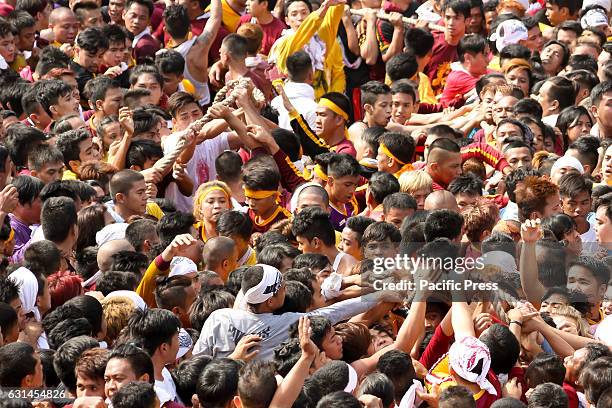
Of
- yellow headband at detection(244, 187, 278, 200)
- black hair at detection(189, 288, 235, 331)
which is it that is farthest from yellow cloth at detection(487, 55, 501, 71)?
black hair at detection(189, 288, 235, 331)

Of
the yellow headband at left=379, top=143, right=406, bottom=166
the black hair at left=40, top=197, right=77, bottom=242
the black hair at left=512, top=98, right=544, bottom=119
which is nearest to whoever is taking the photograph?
the black hair at left=40, top=197, right=77, bottom=242

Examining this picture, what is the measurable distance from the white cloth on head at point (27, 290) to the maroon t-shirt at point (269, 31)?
21.2ft

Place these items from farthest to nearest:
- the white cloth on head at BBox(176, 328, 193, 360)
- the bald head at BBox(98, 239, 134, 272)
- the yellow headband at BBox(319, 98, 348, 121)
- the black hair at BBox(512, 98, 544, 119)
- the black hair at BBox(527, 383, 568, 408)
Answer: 1. the black hair at BBox(512, 98, 544, 119)
2. the yellow headband at BBox(319, 98, 348, 121)
3. the bald head at BBox(98, 239, 134, 272)
4. the white cloth on head at BBox(176, 328, 193, 360)
5. the black hair at BBox(527, 383, 568, 408)

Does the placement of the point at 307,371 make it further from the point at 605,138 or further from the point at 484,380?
the point at 605,138

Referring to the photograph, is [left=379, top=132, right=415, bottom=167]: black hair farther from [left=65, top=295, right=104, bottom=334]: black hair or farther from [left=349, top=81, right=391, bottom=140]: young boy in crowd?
[left=65, top=295, right=104, bottom=334]: black hair

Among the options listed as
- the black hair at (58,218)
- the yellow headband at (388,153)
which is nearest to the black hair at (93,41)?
the yellow headband at (388,153)

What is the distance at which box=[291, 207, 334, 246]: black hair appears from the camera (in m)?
9.76

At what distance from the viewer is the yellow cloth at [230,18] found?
1491cm

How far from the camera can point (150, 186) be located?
11211mm

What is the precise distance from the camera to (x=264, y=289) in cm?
830

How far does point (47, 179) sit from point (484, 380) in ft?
13.9

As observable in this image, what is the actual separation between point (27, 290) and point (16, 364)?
1084 mm

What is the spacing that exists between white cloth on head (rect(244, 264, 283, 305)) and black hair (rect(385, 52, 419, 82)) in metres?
5.82

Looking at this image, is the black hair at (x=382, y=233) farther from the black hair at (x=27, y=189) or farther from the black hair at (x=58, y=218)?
the black hair at (x=27, y=189)
